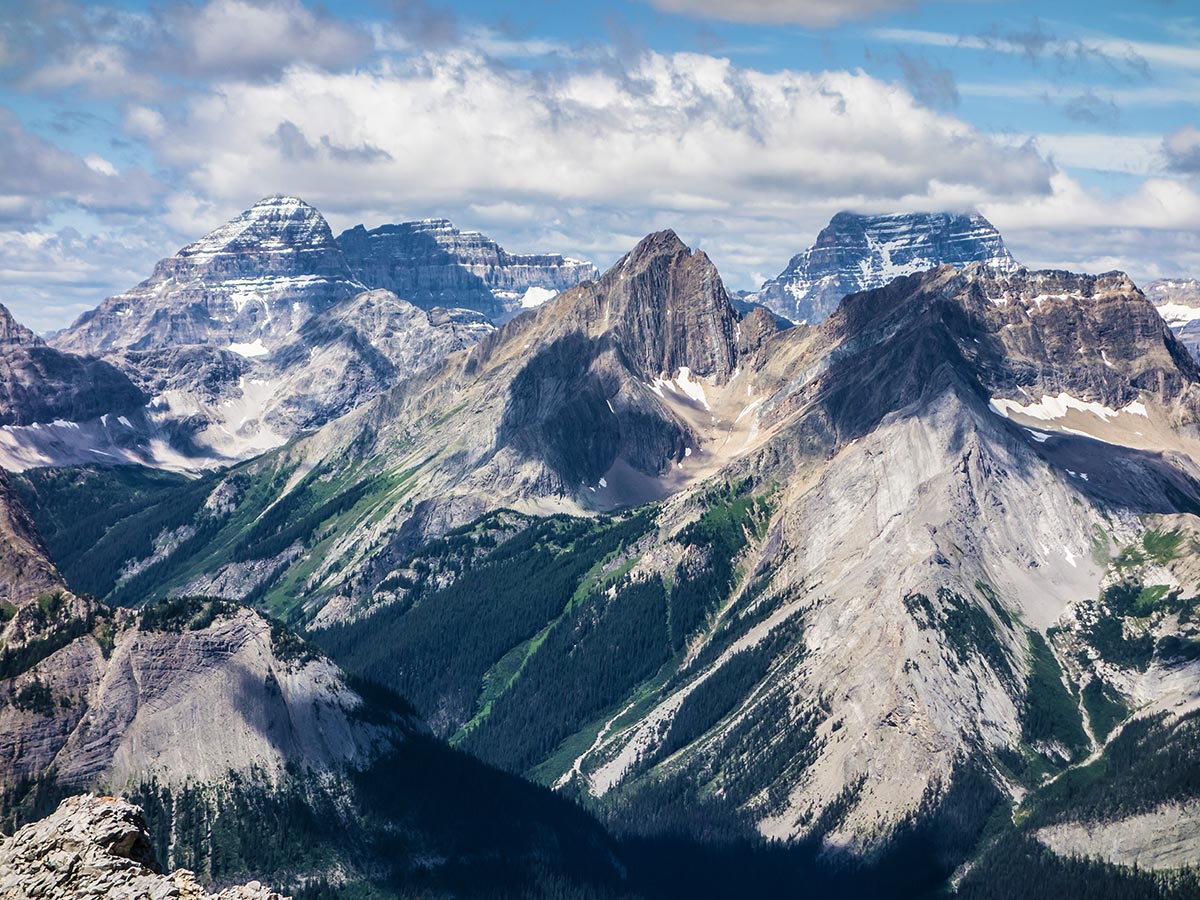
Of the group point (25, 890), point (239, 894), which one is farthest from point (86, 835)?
point (239, 894)

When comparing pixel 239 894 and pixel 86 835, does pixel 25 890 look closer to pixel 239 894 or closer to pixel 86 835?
pixel 86 835

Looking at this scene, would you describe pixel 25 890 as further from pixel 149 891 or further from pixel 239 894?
pixel 239 894

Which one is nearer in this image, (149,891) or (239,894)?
(149,891)

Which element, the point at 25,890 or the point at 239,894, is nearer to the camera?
the point at 25,890

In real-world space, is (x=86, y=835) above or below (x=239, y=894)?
above
